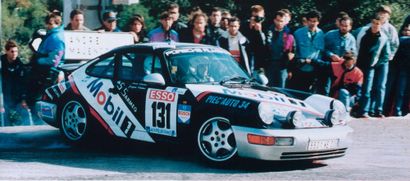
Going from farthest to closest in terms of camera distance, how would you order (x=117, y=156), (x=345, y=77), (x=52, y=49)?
(x=345, y=77)
(x=52, y=49)
(x=117, y=156)

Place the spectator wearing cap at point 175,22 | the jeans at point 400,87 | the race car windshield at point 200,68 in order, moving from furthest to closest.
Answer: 1. the jeans at point 400,87
2. the spectator wearing cap at point 175,22
3. the race car windshield at point 200,68

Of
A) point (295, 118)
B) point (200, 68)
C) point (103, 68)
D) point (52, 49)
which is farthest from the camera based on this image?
point (52, 49)

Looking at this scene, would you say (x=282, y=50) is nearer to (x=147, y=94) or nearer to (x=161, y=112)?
(x=147, y=94)

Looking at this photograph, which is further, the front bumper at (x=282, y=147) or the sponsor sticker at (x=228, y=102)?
the sponsor sticker at (x=228, y=102)

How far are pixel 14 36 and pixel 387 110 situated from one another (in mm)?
25624

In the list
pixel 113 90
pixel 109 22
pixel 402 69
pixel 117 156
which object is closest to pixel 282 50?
pixel 402 69

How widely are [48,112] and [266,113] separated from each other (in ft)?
11.6

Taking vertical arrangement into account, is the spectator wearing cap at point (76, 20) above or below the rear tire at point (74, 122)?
above

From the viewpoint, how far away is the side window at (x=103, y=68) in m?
10.9

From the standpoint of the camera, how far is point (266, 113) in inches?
369

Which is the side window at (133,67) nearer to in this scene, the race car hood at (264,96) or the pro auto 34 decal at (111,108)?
the pro auto 34 decal at (111,108)

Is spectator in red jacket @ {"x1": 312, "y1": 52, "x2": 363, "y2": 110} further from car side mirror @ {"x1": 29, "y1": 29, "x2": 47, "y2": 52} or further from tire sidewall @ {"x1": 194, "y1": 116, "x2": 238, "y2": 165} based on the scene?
tire sidewall @ {"x1": 194, "y1": 116, "x2": 238, "y2": 165}

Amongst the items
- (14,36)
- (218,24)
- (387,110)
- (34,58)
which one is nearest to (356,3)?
(387,110)

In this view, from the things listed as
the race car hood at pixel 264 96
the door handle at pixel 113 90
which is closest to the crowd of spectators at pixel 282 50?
the door handle at pixel 113 90
